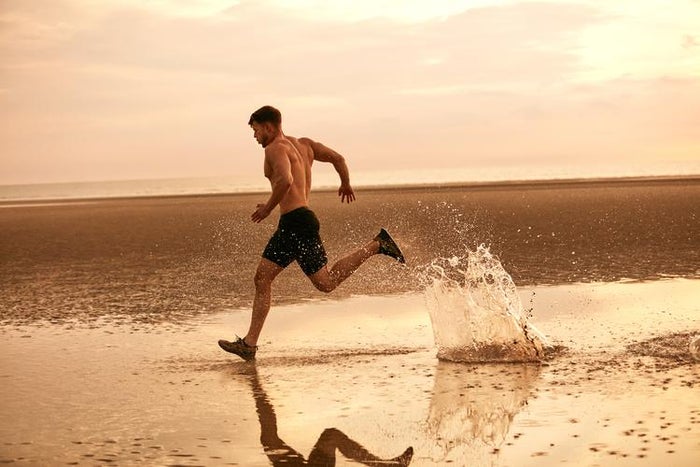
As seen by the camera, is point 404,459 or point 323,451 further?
point 323,451

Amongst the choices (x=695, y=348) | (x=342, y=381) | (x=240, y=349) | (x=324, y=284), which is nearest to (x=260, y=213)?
(x=324, y=284)

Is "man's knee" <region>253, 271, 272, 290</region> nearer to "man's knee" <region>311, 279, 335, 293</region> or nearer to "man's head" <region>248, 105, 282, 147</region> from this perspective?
"man's knee" <region>311, 279, 335, 293</region>

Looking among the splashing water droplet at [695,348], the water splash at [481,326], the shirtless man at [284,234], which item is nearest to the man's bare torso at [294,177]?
the shirtless man at [284,234]

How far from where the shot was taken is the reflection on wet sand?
5.95 m

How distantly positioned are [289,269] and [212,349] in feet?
24.2

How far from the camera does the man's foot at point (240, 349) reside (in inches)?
352

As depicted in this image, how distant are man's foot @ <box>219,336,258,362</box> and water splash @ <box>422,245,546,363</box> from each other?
5.17 ft

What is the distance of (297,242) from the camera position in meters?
9.05

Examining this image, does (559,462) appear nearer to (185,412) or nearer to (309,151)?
(185,412)

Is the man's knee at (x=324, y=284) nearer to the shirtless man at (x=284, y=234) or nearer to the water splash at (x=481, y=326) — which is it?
the shirtless man at (x=284, y=234)

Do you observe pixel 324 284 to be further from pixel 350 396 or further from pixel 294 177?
pixel 350 396

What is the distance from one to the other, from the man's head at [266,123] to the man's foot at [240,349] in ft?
5.81

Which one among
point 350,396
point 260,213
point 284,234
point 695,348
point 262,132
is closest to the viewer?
point 350,396

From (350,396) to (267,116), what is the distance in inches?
114
